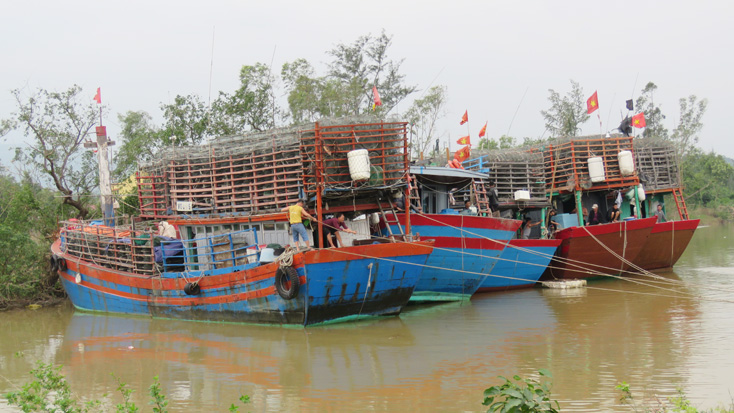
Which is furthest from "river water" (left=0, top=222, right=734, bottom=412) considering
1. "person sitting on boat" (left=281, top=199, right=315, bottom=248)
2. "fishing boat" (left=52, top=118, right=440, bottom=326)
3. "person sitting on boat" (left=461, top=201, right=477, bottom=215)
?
"person sitting on boat" (left=461, top=201, right=477, bottom=215)

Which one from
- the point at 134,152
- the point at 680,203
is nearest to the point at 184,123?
the point at 134,152

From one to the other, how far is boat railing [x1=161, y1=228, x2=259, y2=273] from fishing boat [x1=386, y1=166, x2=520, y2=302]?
3236mm

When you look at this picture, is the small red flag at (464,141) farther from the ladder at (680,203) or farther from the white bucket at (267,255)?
the white bucket at (267,255)

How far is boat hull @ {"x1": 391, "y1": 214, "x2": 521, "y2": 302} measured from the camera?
15.9 metres

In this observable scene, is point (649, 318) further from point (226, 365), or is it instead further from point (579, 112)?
point (579, 112)

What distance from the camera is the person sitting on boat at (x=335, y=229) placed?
13.5m

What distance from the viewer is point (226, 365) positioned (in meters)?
11.0

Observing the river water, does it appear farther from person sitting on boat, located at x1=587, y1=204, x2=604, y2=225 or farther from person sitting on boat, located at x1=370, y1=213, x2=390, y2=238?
person sitting on boat, located at x1=587, y1=204, x2=604, y2=225

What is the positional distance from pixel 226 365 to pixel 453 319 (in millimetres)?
5358

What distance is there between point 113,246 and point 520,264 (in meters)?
10.5

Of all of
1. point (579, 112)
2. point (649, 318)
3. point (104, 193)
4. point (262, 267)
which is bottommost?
point (649, 318)

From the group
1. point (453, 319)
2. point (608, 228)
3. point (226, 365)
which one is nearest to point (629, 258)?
point (608, 228)

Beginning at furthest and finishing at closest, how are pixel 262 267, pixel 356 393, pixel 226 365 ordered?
pixel 262 267, pixel 226 365, pixel 356 393

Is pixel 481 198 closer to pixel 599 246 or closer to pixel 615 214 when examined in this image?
pixel 599 246
